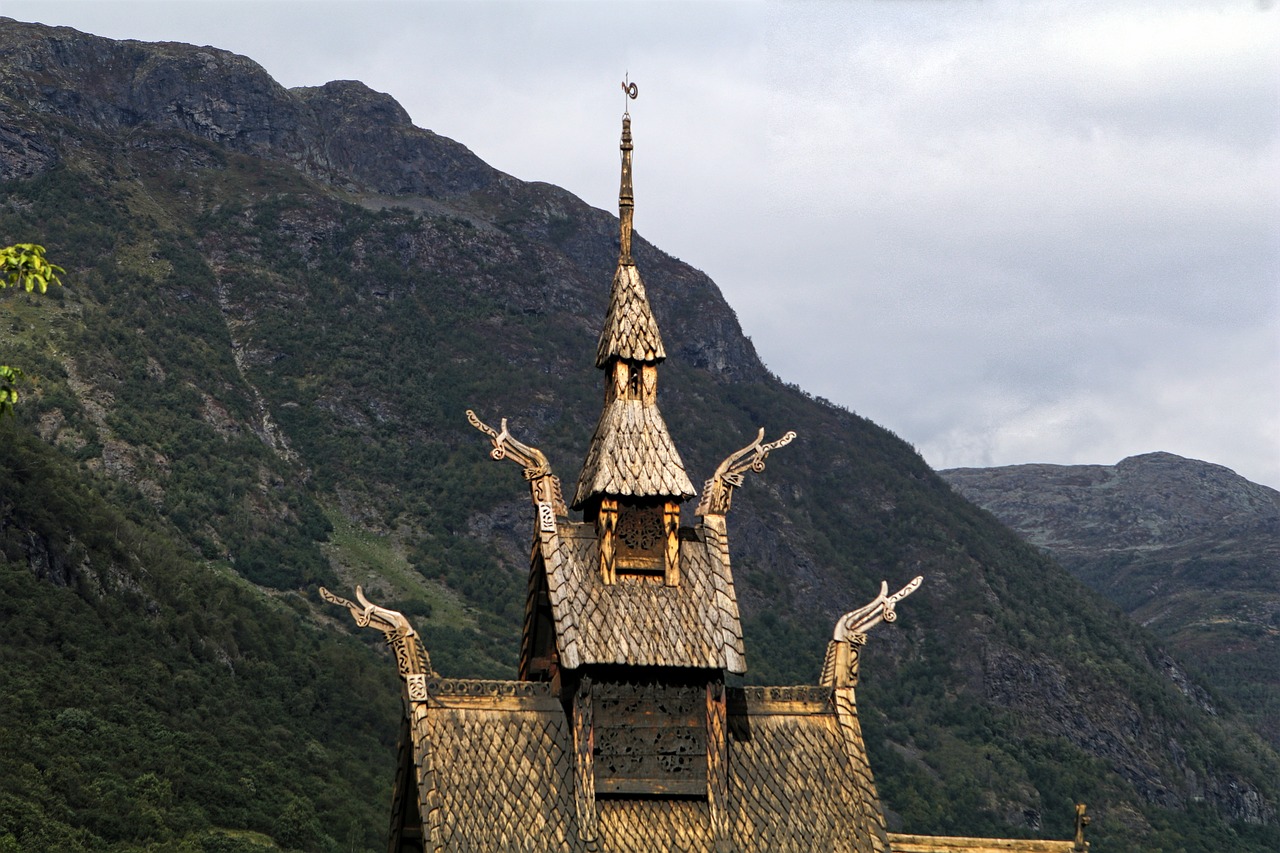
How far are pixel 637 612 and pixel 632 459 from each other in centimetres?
238

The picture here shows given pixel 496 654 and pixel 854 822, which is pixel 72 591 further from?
pixel 854 822

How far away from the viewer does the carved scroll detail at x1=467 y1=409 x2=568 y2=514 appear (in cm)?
3038

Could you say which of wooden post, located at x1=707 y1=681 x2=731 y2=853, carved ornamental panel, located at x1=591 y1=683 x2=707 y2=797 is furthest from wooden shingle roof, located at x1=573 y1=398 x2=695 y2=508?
wooden post, located at x1=707 y1=681 x2=731 y2=853

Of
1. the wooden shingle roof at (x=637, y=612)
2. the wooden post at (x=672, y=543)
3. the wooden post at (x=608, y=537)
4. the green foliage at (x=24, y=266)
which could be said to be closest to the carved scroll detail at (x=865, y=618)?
the wooden shingle roof at (x=637, y=612)

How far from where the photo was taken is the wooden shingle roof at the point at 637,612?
29.2m

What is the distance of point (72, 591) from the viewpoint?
5969 inches

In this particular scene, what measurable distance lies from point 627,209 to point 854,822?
408 inches

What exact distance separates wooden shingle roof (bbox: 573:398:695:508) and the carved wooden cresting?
27mm

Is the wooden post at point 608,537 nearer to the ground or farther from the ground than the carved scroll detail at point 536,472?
nearer to the ground

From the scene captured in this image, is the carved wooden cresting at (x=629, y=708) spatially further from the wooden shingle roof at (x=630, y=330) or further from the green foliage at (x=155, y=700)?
the green foliage at (x=155, y=700)

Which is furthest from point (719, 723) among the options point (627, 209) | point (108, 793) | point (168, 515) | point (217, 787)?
point (168, 515)

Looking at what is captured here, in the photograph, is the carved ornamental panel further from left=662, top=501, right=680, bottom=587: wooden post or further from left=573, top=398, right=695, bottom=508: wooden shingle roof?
left=573, top=398, right=695, bottom=508: wooden shingle roof

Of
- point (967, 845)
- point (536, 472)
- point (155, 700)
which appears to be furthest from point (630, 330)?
point (155, 700)

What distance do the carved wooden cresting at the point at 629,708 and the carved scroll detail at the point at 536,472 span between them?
0.13ft
